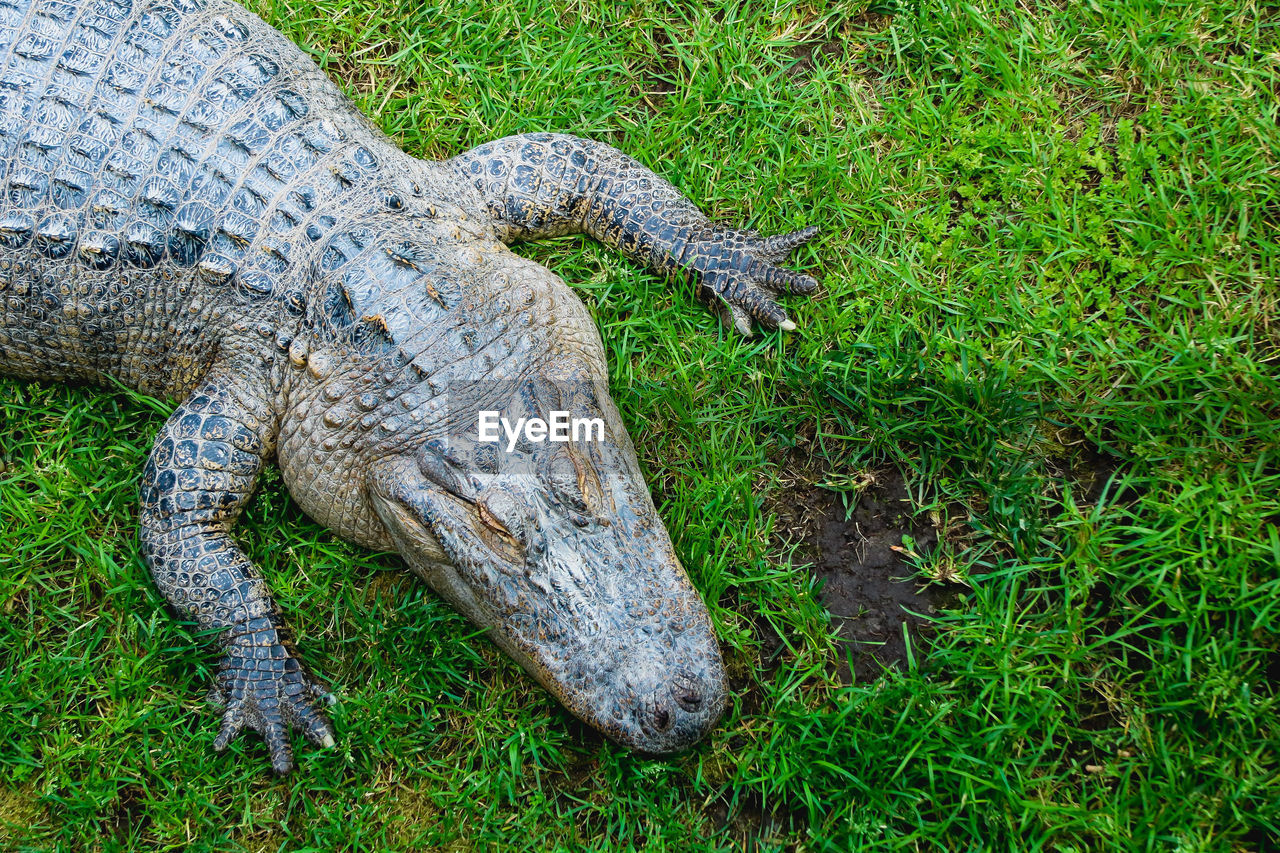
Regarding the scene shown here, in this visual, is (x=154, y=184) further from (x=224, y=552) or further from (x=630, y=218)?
(x=630, y=218)

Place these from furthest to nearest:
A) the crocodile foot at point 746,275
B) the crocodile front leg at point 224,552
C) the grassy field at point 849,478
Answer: the crocodile foot at point 746,275 → the crocodile front leg at point 224,552 → the grassy field at point 849,478

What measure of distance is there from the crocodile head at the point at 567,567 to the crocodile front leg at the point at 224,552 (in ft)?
2.59

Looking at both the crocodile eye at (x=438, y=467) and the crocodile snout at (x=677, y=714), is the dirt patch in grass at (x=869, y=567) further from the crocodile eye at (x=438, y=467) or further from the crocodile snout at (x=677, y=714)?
the crocodile eye at (x=438, y=467)

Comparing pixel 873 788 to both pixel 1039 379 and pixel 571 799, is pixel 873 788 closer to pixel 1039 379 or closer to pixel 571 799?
pixel 571 799

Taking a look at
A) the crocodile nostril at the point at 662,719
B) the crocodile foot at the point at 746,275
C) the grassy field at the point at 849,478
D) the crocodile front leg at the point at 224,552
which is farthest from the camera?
the crocodile foot at the point at 746,275

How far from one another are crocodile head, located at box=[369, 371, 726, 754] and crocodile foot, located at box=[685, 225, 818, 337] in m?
1.17

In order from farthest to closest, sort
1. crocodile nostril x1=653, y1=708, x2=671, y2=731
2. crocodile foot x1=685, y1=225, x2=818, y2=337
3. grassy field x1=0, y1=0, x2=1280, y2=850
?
crocodile foot x1=685, y1=225, x2=818, y2=337 → grassy field x1=0, y1=0, x2=1280, y2=850 → crocodile nostril x1=653, y1=708, x2=671, y2=731

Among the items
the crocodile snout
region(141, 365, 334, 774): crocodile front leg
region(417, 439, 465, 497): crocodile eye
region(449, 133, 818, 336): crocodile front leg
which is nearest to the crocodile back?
region(141, 365, 334, 774): crocodile front leg

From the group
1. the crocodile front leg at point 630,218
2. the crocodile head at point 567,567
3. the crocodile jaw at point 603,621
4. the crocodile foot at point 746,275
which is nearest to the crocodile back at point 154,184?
the crocodile front leg at point 630,218

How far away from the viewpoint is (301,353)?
324 cm

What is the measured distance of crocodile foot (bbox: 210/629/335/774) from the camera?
3.38 metres

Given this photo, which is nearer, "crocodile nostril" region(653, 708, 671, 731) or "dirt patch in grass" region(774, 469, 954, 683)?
"crocodile nostril" region(653, 708, 671, 731)

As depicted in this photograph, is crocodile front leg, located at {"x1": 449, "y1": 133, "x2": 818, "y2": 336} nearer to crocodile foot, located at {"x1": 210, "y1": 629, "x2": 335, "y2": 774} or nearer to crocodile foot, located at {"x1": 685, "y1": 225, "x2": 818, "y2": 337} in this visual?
crocodile foot, located at {"x1": 685, "y1": 225, "x2": 818, "y2": 337}

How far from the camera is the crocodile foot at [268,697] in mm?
3377
